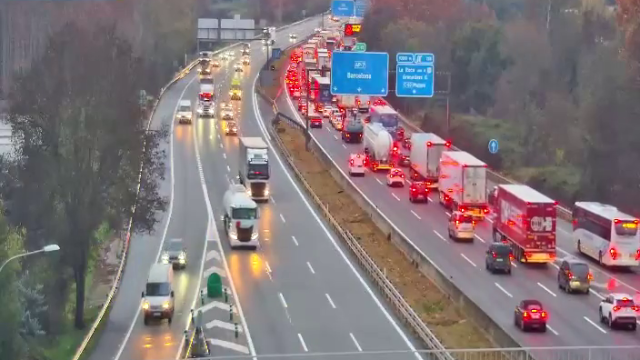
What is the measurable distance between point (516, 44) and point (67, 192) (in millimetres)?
60153

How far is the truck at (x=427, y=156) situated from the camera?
5894 cm

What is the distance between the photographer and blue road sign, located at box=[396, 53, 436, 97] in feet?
151

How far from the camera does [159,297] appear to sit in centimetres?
3509

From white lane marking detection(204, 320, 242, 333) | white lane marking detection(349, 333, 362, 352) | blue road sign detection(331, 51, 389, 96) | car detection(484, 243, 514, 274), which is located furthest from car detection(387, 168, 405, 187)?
white lane marking detection(349, 333, 362, 352)

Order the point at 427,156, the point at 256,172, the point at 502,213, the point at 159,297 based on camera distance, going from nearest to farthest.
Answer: the point at 159,297 → the point at 502,213 → the point at 256,172 → the point at 427,156

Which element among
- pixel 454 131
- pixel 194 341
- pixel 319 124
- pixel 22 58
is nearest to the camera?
pixel 194 341

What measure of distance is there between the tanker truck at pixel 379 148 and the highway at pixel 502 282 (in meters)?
6.49

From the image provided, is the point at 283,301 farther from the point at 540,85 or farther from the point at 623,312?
the point at 540,85

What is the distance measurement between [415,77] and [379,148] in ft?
66.0

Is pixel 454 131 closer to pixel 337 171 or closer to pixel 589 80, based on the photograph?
pixel 589 80

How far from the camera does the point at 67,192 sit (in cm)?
3872

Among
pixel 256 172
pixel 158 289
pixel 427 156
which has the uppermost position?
pixel 427 156

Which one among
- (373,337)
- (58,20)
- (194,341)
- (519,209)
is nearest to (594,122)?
(519,209)

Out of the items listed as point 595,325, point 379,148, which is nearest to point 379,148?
point 379,148
